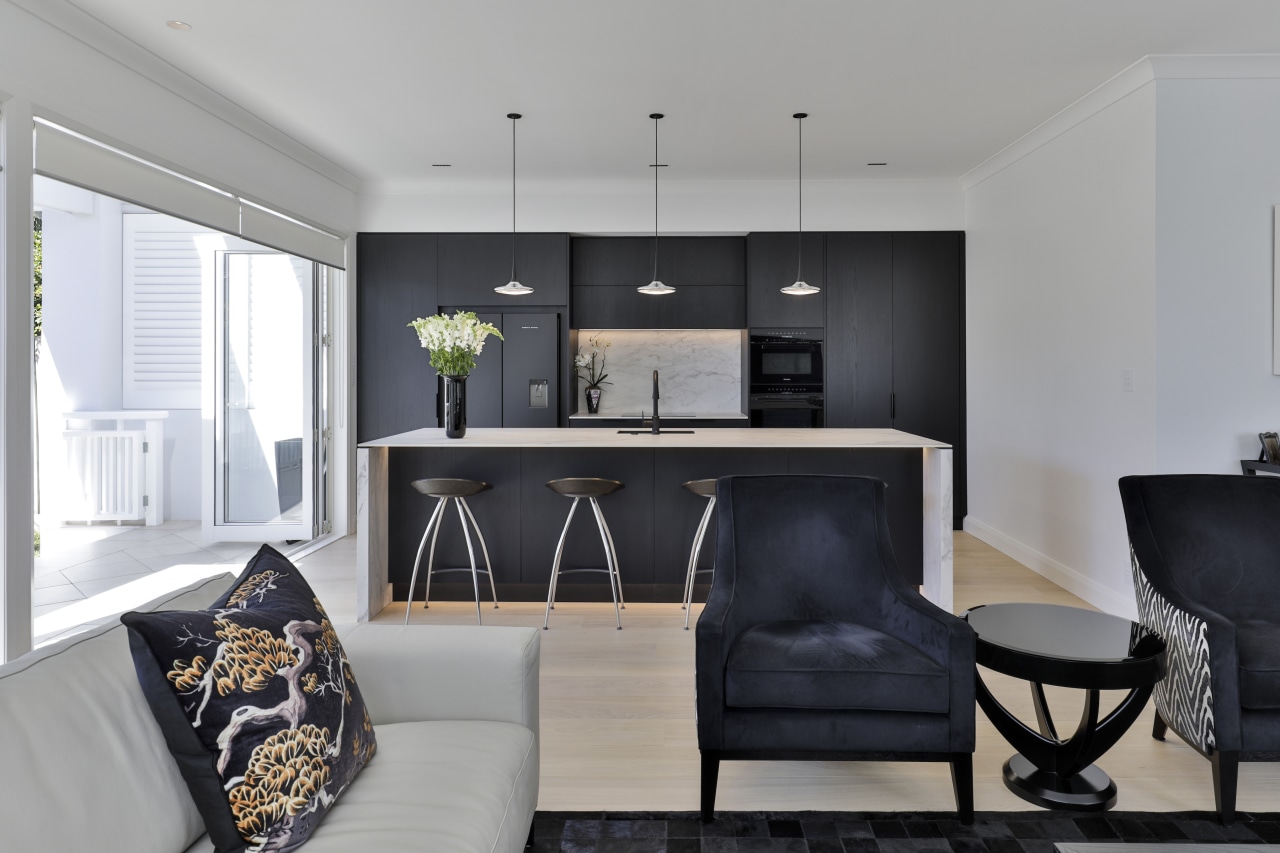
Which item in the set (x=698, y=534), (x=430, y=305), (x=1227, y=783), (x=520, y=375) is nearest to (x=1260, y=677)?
(x=1227, y=783)

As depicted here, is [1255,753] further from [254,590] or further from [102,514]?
[102,514]

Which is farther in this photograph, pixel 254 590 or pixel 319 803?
pixel 254 590

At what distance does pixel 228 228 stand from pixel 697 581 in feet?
11.1

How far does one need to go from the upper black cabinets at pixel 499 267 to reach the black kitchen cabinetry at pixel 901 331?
2.21m

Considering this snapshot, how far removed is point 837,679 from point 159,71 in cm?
416

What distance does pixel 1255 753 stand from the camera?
213cm

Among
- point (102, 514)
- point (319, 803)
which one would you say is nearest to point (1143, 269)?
point (319, 803)

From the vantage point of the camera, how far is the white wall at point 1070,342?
3.90m

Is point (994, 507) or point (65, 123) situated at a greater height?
point (65, 123)

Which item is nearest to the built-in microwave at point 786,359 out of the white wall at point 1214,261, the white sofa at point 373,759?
the white wall at point 1214,261

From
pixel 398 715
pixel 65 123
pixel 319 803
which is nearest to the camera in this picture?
pixel 319 803

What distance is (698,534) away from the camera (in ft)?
13.5

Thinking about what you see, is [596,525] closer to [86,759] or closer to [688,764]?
[688,764]

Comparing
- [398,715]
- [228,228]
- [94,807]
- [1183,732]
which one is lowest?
[1183,732]
